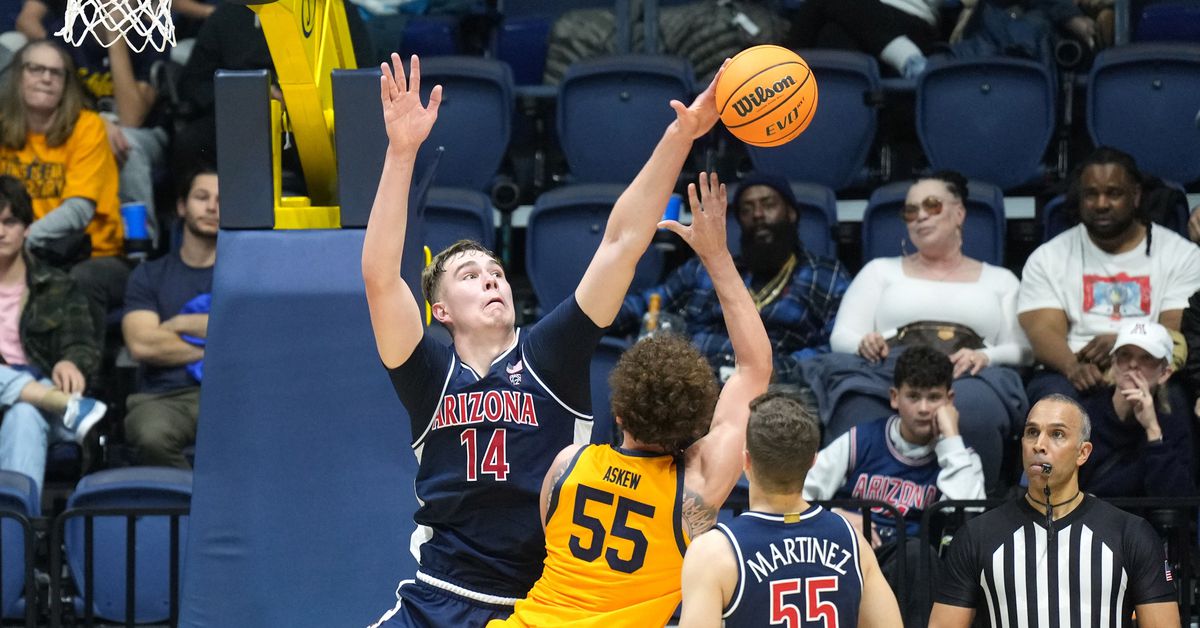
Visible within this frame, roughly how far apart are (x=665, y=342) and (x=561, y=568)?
64 centimetres

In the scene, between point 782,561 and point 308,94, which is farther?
point 308,94

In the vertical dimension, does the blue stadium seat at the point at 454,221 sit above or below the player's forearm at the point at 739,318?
above

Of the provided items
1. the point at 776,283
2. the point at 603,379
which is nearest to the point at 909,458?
the point at 776,283

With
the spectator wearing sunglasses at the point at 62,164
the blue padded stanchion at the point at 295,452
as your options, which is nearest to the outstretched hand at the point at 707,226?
the blue padded stanchion at the point at 295,452

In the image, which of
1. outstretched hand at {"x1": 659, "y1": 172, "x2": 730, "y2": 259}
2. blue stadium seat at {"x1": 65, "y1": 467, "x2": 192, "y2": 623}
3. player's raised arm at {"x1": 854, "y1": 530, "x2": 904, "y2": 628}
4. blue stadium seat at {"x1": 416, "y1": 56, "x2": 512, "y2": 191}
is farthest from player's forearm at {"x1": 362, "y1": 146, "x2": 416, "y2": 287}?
blue stadium seat at {"x1": 416, "y1": 56, "x2": 512, "y2": 191}

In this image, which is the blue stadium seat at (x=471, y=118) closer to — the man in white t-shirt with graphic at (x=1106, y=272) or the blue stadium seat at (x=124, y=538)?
the blue stadium seat at (x=124, y=538)

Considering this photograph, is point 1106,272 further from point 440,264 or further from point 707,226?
point 440,264

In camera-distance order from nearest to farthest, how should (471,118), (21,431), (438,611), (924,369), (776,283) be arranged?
(438,611), (924,369), (21,431), (776,283), (471,118)

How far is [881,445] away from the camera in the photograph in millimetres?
6715

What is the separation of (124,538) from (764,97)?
358 cm

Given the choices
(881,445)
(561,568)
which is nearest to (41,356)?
(881,445)

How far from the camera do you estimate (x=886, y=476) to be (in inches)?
262

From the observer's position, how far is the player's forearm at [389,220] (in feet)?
14.6

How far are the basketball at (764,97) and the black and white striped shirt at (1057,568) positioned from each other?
1668mm
